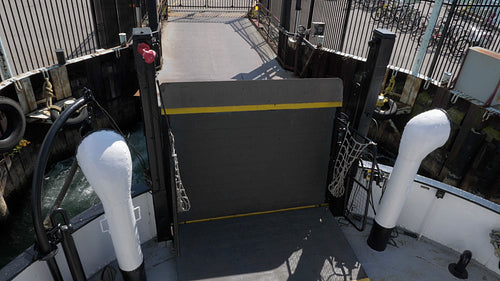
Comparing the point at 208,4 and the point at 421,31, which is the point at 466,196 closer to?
the point at 421,31

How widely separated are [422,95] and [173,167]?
8.05 metres

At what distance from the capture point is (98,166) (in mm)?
3660

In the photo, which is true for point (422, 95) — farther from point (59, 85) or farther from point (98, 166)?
point (59, 85)

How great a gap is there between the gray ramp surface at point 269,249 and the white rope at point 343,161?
668 mm

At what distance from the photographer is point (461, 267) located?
5531 millimetres

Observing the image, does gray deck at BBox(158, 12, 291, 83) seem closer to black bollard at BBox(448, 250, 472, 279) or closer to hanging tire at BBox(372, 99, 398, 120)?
hanging tire at BBox(372, 99, 398, 120)

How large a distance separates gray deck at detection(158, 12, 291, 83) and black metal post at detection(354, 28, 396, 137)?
4739 millimetres

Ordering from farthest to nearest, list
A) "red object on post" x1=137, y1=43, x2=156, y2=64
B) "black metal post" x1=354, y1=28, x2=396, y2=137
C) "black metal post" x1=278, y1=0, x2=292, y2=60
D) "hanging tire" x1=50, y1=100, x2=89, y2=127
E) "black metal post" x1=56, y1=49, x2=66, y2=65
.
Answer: "black metal post" x1=278, y1=0, x2=292, y2=60 < "black metal post" x1=56, y1=49, x2=66, y2=65 < "hanging tire" x1=50, y1=100, x2=89, y2=127 < "black metal post" x1=354, y1=28, x2=396, y2=137 < "red object on post" x1=137, y1=43, x2=156, y2=64

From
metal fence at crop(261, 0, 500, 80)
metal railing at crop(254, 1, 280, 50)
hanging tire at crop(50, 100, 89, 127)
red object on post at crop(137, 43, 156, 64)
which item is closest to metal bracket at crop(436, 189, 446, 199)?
metal fence at crop(261, 0, 500, 80)

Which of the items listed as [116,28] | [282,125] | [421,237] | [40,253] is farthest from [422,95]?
[116,28]

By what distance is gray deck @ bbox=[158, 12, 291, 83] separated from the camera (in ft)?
33.4

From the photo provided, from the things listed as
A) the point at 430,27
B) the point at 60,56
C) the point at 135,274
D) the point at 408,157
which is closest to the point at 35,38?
the point at 60,56

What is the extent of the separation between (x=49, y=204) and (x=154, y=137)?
22.0 ft

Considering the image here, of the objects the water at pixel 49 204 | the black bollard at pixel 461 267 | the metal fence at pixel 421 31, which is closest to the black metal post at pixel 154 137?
the water at pixel 49 204
